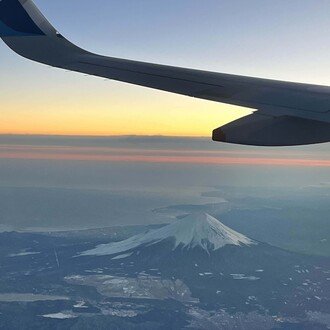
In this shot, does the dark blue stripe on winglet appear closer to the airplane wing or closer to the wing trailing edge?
the airplane wing

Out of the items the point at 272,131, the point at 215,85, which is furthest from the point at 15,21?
the point at 272,131

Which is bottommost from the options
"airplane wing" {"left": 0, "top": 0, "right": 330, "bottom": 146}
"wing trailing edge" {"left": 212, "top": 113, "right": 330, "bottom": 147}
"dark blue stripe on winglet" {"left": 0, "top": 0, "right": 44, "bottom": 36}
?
"wing trailing edge" {"left": 212, "top": 113, "right": 330, "bottom": 147}

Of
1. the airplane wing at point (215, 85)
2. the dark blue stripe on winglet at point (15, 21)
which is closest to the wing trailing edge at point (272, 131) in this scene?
the airplane wing at point (215, 85)

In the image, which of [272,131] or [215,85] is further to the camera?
[215,85]

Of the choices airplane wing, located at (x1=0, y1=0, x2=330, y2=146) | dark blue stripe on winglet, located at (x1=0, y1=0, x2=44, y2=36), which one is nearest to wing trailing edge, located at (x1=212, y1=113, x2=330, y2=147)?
airplane wing, located at (x1=0, y1=0, x2=330, y2=146)

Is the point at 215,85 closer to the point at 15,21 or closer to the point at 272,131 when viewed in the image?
the point at 272,131

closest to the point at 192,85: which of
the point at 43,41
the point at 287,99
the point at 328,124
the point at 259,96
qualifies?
the point at 259,96

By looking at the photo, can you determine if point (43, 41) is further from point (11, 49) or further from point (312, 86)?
point (312, 86)

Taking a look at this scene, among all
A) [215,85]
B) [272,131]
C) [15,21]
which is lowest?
[272,131]
